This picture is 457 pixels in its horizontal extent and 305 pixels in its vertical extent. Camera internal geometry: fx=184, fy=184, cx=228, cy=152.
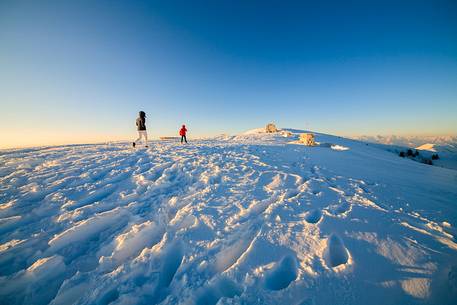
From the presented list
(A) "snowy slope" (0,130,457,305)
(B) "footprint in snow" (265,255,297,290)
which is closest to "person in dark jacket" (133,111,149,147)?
(A) "snowy slope" (0,130,457,305)

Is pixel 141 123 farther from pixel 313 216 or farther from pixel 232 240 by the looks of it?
pixel 313 216

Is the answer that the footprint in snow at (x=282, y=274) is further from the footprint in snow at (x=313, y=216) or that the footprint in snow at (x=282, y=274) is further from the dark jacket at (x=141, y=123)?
the dark jacket at (x=141, y=123)

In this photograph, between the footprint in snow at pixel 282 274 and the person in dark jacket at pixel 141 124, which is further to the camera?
the person in dark jacket at pixel 141 124

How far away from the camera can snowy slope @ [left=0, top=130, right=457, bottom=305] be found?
2.53 m

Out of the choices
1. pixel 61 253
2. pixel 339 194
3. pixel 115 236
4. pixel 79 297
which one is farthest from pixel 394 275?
pixel 61 253

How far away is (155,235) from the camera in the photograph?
12.2 feet

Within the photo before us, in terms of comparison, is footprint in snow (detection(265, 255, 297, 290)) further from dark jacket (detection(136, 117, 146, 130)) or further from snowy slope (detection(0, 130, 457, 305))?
dark jacket (detection(136, 117, 146, 130))

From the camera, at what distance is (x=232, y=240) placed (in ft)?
11.2

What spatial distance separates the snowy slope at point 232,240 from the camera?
8.30ft

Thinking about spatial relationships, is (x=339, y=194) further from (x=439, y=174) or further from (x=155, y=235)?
(x=439, y=174)

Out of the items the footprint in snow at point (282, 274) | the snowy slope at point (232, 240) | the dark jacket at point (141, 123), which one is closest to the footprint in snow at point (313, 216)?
the snowy slope at point (232, 240)

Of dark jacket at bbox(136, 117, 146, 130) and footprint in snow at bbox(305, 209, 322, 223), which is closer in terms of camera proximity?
footprint in snow at bbox(305, 209, 322, 223)

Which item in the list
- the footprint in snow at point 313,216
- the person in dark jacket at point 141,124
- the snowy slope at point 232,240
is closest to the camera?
the snowy slope at point 232,240

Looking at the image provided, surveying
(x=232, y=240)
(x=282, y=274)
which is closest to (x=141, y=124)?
(x=232, y=240)
